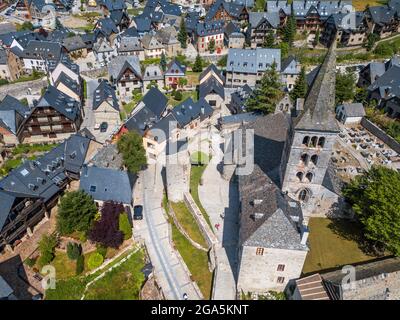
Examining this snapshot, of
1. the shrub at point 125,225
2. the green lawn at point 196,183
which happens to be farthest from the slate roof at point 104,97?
the shrub at point 125,225

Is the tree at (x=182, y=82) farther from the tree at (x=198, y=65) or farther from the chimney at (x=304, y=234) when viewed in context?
the chimney at (x=304, y=234)

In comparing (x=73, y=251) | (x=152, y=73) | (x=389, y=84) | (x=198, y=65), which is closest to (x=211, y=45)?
(x=198, y=65)

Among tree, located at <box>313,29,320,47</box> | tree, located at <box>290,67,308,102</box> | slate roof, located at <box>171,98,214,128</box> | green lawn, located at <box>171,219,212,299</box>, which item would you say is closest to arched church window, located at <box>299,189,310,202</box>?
green lawn, located at <box>171,219,212,299</box>

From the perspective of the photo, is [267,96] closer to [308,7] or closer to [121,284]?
[121,284]

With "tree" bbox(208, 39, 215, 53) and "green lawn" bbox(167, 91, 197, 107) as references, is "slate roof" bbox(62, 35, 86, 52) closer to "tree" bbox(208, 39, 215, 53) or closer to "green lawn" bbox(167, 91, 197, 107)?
"green lawn" bbox(167, 91, 197, 107)

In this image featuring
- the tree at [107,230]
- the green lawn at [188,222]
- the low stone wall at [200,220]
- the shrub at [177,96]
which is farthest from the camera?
the shrub at [177,96]
